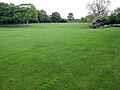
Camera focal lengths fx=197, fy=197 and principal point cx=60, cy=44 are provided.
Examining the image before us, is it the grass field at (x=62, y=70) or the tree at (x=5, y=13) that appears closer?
the grass field at (x=62, y=70)

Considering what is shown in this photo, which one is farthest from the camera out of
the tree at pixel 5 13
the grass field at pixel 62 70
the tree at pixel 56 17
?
the tree at pixel 56 17

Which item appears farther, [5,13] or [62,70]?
[5,13]

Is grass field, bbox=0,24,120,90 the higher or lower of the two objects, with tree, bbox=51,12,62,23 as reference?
lower

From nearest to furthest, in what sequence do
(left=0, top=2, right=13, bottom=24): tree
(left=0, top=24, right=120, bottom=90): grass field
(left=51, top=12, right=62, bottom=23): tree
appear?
(left=0, top=24, right=120, bottom=90): grass field, (left=0, top=2, right=13, bottom=24): tree, (left=51, top=12, right=62, bottom=23): tree

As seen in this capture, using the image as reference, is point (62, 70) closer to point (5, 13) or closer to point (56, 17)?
point (5, 13)

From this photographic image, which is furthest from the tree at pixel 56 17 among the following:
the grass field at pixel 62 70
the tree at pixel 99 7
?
the grass field at pixel 62 70

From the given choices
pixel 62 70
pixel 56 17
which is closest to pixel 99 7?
pixel 56 17

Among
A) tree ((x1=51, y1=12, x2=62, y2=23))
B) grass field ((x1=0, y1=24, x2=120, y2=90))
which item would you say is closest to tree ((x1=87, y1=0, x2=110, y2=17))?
tree ((x1=51, y1=12, x2=62, y2=23))

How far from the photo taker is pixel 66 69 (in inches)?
293

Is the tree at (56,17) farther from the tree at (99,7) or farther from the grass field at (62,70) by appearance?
the grass field at (62,70)

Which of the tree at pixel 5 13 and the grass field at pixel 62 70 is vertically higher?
the tree at pixel 5 13

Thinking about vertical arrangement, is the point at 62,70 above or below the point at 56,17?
below

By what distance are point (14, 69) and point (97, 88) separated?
3320 mm

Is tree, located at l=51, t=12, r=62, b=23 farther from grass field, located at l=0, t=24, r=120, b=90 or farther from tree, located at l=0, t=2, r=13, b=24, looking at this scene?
grass field, located at l=0, t=24, r=120, b=90
